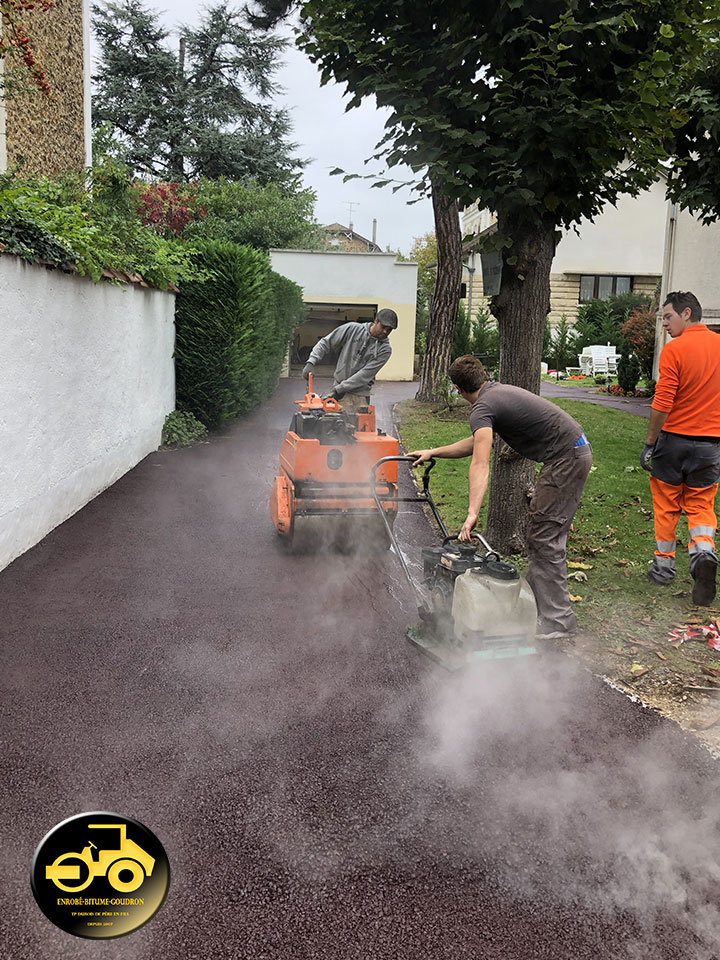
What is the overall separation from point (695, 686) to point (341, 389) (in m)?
4.32

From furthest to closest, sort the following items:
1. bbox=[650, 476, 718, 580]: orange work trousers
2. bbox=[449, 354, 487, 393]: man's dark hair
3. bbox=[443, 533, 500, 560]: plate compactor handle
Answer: bbox=[650, 476, 718, 580]: orange work trousers → bbox=[449, 354, 487, 393]: man's dark hair → bbox=[443, 533, 500, 560]: plate compactor handle

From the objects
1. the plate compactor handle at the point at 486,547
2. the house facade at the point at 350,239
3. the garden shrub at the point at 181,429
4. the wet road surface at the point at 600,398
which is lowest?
the garden shrub at the point at 181,429

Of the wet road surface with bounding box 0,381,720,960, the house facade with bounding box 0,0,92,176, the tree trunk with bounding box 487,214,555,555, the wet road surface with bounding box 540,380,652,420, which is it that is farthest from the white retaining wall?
the wet road surface with bounding box 540,380,652,420

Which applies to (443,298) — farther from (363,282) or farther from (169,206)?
(169,206)

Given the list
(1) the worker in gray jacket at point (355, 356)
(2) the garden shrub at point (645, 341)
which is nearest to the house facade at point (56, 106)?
(1) the worker in gray jacket at point (355, 356)

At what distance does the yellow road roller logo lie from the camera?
2.30 meters

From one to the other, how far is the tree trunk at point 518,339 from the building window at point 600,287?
3239cm

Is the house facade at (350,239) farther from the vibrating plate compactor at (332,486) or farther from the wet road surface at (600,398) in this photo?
the vibrating plate compactor at (332,486)

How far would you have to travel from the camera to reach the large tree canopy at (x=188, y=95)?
3766cm

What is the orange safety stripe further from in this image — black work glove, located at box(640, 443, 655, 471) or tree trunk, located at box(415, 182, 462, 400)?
tree trunk, located at box(415, 182, 462, 400)

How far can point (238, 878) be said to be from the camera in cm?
285

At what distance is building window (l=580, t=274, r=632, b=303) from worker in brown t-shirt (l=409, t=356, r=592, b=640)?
1342 inches

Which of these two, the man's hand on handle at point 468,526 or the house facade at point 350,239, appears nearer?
the man's hand on handle at point 468,526

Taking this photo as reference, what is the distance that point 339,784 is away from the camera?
11.4 ft
